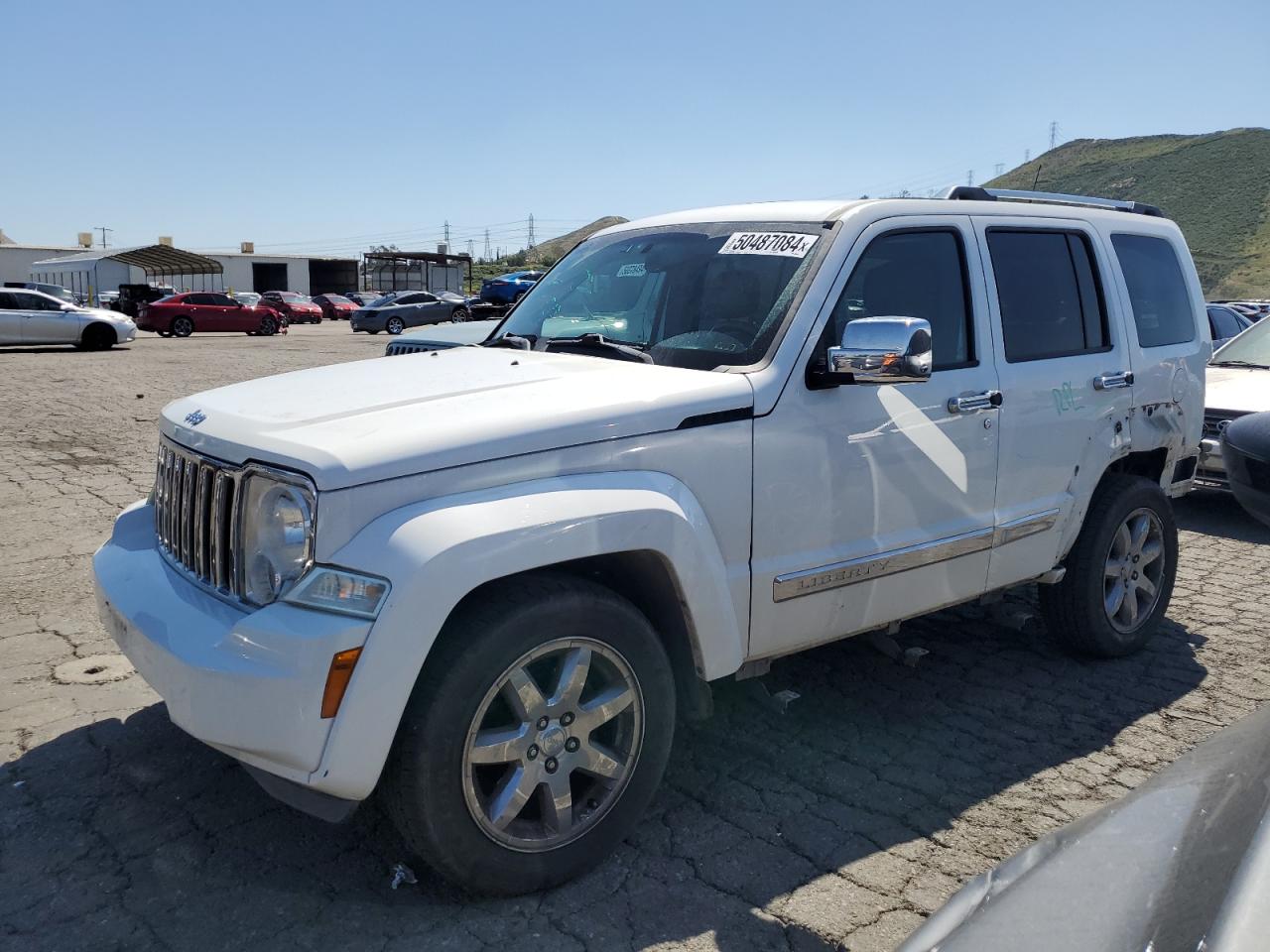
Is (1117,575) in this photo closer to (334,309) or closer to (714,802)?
(714,802)

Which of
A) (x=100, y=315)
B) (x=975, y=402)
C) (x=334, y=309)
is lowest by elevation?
(x=975, y=402)

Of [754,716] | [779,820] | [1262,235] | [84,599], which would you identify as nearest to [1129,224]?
[754,716]

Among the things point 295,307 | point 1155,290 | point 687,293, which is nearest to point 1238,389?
point 1155,290

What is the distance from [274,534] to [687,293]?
174cm

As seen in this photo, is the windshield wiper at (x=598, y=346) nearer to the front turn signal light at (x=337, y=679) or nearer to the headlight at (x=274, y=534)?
the headlight at (x=274, y=534)

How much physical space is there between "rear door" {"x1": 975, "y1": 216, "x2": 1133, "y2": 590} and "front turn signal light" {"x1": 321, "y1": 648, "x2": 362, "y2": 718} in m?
2.61

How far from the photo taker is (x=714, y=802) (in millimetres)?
3432

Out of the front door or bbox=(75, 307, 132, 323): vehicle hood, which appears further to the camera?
bbox=(75, 307, 132, 323): vehicle hood

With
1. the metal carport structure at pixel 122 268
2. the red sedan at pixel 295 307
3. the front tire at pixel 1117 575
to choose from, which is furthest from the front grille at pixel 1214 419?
the metal carport structure at pixel 122 268

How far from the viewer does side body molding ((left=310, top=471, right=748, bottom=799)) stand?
2461mm

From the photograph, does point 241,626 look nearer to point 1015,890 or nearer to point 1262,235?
point 1015,890

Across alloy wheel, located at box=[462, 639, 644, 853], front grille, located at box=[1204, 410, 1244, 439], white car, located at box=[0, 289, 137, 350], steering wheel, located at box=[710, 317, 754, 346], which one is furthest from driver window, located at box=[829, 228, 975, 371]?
white car, located at box=[0, 289, 137, 350]

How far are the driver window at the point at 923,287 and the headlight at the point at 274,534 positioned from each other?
195 cm

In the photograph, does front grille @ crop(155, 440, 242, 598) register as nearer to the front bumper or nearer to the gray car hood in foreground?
the front bumper
